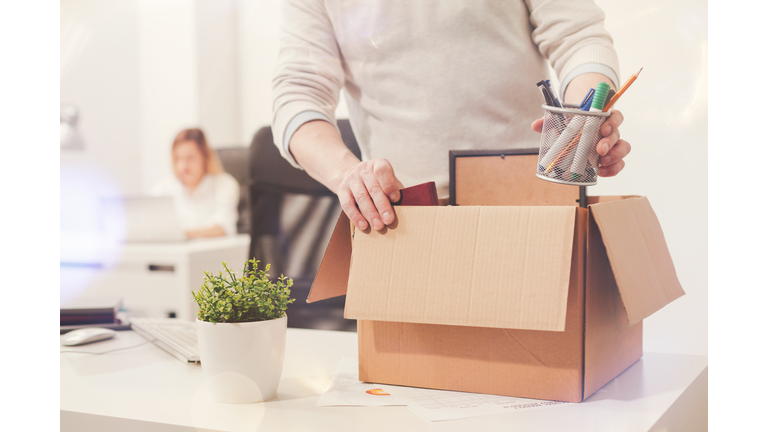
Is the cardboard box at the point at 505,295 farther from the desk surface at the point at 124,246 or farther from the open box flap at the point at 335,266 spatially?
the desk surface at the point at 124,246

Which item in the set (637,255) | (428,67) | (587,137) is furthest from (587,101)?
(428,67)

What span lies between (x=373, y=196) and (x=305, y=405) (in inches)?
8.9

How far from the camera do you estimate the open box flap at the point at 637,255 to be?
0.49 m

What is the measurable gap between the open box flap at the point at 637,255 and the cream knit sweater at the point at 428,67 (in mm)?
382

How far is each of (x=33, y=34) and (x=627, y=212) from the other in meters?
1.25

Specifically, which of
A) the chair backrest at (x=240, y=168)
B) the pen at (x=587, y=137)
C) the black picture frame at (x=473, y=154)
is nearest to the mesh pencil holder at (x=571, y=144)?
the pen at (x=587, y=137)

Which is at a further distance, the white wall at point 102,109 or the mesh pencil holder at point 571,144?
the white wall at point 102,109

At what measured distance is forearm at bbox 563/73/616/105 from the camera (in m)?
0.75

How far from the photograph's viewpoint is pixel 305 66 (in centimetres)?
95

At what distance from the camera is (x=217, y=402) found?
53cm

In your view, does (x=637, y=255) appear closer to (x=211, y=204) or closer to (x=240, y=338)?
(x=240, y=338)

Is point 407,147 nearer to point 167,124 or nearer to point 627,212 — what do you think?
point 627,212

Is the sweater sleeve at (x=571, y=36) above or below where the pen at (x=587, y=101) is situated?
above
